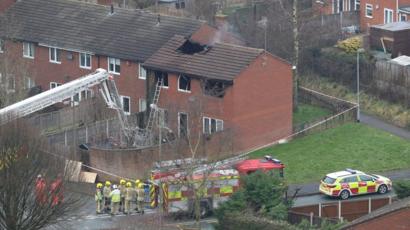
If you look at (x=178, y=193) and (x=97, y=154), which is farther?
(x=97, y=154)

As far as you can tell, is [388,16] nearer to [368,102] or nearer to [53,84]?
[368,102]

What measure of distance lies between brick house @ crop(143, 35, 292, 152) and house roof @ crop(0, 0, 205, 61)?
221cm

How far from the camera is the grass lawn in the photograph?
237ft

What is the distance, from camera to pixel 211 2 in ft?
319

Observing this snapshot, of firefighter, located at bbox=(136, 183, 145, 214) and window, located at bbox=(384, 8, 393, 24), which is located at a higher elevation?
window, located at bbox=(384, 8, 393, 24)

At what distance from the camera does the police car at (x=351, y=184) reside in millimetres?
67688

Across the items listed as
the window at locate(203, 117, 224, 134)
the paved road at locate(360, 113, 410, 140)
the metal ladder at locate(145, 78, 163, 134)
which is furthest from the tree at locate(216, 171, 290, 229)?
the paved road at locate(360, 113, 410, 140)

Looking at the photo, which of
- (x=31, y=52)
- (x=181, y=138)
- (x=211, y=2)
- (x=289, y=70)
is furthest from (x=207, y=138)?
(x=211, y=2)

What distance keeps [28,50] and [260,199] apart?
23382mm

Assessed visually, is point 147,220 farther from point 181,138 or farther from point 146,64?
point 146,64

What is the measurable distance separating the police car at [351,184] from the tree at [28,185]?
11350mm

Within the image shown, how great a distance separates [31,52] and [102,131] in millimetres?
9323

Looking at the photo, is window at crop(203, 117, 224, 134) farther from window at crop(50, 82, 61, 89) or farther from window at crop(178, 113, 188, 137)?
window at crop(50, 82, 61, 89)

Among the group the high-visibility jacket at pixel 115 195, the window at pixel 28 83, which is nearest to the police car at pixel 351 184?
the high-visibility jacket at pixel 115 195
